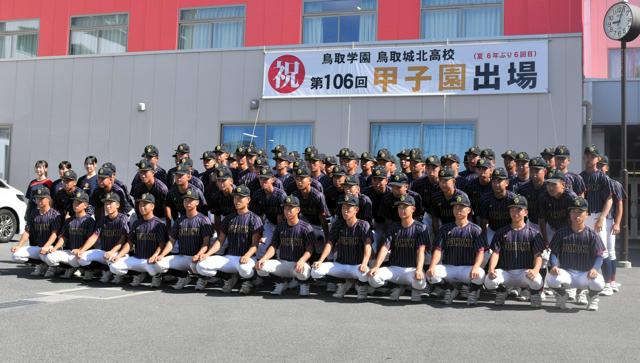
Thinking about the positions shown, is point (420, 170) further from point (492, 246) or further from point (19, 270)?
point (19, 270)

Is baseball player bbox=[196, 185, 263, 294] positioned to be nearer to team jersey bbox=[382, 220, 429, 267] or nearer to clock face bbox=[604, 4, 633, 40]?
team jersey bbox=[382, 220, 429, 267]

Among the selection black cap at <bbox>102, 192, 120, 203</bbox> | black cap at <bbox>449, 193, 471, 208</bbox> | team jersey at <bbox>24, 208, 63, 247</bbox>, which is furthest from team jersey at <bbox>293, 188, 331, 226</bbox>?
team jersey at <bbox>24, 208, 63, 247</bbox>

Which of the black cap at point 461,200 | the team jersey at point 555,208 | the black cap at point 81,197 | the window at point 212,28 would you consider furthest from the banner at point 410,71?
the black cap at point 81,197

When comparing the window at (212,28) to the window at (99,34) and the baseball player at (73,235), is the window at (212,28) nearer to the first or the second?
A: the window at (99,34)

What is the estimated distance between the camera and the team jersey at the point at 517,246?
24.4 ft

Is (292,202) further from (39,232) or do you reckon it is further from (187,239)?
(39,232)

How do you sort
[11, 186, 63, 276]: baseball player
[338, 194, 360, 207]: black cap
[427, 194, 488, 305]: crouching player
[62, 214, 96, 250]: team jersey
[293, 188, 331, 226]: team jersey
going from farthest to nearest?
[11, 186, 63, 276]: baseball player
[62, 214, 96, 250]: team jersey
[293, 188, 331, 226]: team jersey
[338, 194, 360, 207]: black cap
[427, 194, 488, 305]: crouching player

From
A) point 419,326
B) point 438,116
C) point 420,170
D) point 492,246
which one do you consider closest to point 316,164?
point 420,170

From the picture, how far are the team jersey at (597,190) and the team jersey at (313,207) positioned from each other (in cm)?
370

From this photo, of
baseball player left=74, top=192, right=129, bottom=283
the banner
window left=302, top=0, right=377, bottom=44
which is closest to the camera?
baseball player left=74, top=192, right=129, bottom=283

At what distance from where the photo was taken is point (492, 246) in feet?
25.0

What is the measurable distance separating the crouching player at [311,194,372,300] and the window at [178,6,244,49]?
348 inches

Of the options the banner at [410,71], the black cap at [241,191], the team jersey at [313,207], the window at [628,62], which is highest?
the window at [628,62]

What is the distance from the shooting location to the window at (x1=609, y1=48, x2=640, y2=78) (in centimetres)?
2391
